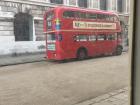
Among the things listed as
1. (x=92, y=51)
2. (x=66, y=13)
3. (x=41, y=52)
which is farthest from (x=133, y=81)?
(x=41, y=52)

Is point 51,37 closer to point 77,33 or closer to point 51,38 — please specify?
point 51,38

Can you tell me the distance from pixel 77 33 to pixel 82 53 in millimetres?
1173

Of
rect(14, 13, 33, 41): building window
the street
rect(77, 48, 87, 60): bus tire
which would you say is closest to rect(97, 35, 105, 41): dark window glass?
rect(77, 48, 87, 60): bus tire

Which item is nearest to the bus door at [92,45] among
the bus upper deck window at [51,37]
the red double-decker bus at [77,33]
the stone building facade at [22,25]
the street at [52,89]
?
the red double-decker bus at [77,33]

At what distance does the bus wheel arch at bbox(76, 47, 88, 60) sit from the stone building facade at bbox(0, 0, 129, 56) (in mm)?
4304

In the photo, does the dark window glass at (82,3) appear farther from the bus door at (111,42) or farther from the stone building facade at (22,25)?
the bus door at (111,42)

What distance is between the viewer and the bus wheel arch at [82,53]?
13.5 m

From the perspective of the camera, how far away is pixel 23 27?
16.7 meters

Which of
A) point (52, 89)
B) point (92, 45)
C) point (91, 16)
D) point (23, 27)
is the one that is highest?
point (91, 16)

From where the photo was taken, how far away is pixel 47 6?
1786 centimetres

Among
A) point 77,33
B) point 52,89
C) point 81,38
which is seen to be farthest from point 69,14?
point 52,89

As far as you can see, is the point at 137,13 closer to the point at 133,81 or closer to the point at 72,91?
the point at 133,81

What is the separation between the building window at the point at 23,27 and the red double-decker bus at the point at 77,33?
3184mm

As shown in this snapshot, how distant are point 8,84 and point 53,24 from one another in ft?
20.3
